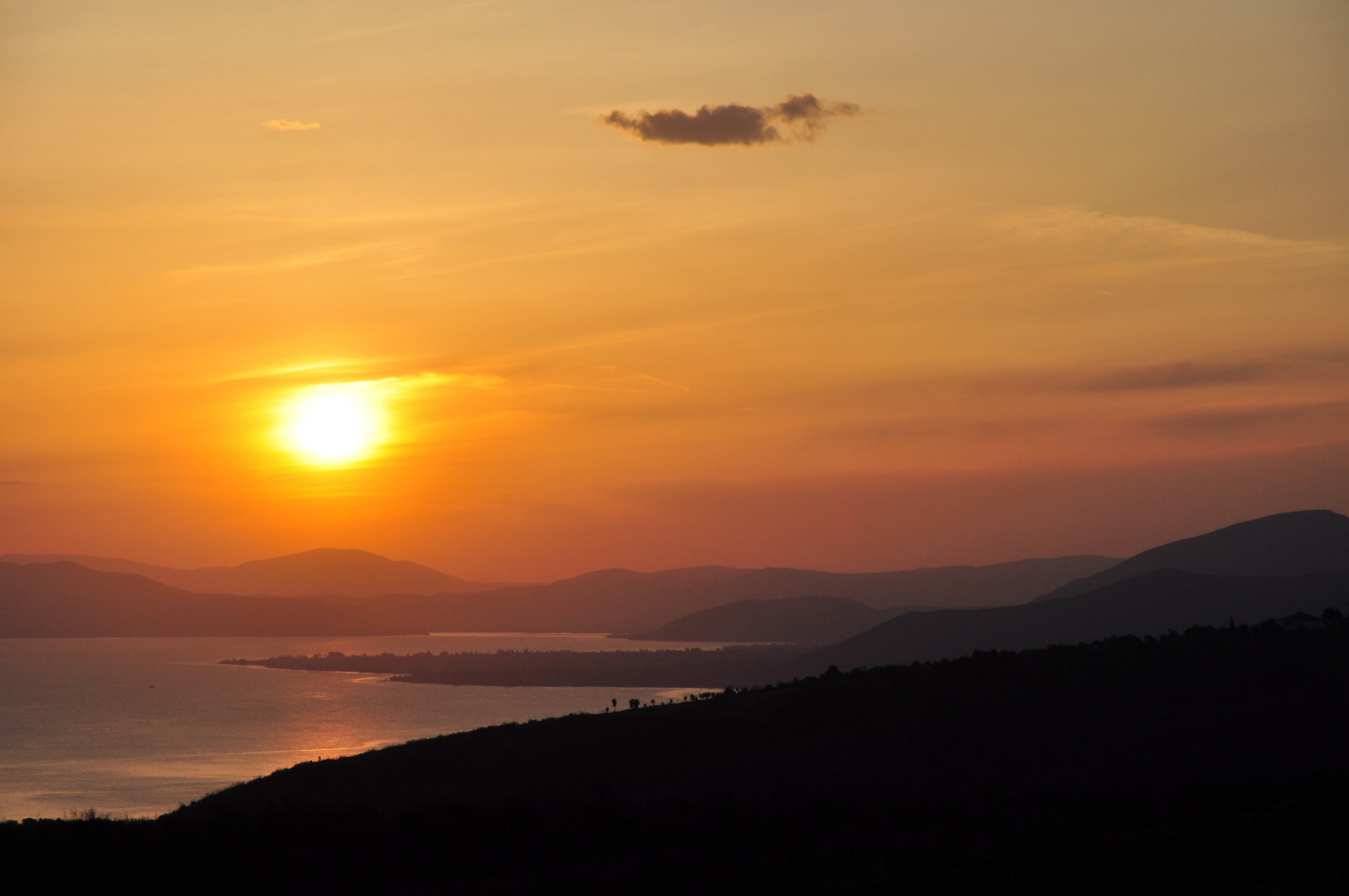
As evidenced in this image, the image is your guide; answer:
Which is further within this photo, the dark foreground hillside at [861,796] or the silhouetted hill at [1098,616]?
the silhouetted hill at [1098,616]

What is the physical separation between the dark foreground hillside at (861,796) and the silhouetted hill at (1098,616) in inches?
3914

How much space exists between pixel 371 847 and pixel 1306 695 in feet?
99.9

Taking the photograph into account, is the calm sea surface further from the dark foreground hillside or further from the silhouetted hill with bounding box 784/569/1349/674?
the dark foreground hillside

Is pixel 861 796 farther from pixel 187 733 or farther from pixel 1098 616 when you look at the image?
pixel 1098 616

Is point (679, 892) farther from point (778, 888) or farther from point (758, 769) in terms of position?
point (758, 769)

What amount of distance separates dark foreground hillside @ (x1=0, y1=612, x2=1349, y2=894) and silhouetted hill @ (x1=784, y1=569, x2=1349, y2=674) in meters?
99.4

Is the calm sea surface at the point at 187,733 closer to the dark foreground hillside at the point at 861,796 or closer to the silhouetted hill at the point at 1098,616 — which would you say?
the silhouetted hill at the point at 1098,616

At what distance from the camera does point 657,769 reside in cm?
4038

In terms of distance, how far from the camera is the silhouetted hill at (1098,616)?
14462cm

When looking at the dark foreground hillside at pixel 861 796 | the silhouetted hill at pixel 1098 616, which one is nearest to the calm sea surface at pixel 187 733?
the silhouetted hill at pixel 1098 616

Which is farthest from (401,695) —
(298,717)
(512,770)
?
(512,770)

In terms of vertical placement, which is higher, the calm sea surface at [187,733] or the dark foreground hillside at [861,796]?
the calm sea surface at [187,733]

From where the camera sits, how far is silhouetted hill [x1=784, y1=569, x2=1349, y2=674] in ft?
474

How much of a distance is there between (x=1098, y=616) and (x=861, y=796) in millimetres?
144360
